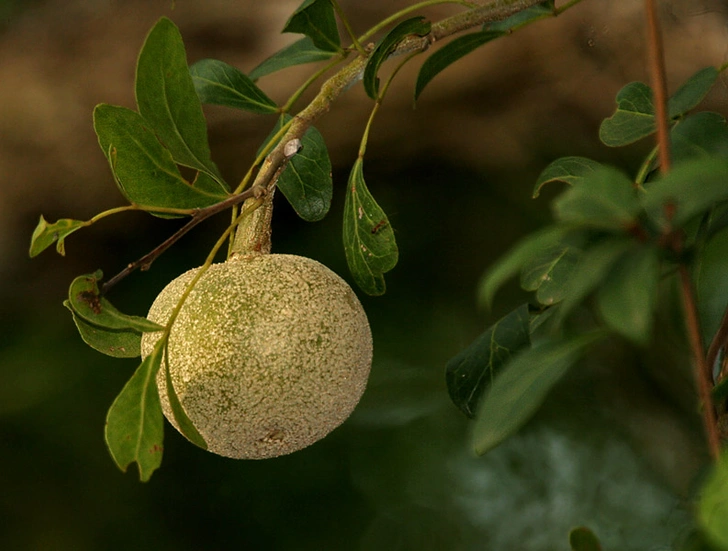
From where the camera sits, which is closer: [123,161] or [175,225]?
[123,161]

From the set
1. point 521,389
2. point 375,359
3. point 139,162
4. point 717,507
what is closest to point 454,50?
point 139,162

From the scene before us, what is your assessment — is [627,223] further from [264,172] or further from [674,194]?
[264,172]

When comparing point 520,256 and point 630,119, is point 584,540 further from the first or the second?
point 630,119

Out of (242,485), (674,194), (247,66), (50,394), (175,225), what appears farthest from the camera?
(242,485)

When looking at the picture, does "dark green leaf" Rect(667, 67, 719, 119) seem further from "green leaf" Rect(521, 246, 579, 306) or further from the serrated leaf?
the serrated leaf

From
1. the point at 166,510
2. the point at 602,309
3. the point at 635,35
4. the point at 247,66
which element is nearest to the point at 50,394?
the point at 166,510

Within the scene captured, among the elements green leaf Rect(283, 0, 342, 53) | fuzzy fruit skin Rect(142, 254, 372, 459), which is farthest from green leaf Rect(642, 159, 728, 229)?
green leaf Rect(283, 0, 342, 53)
